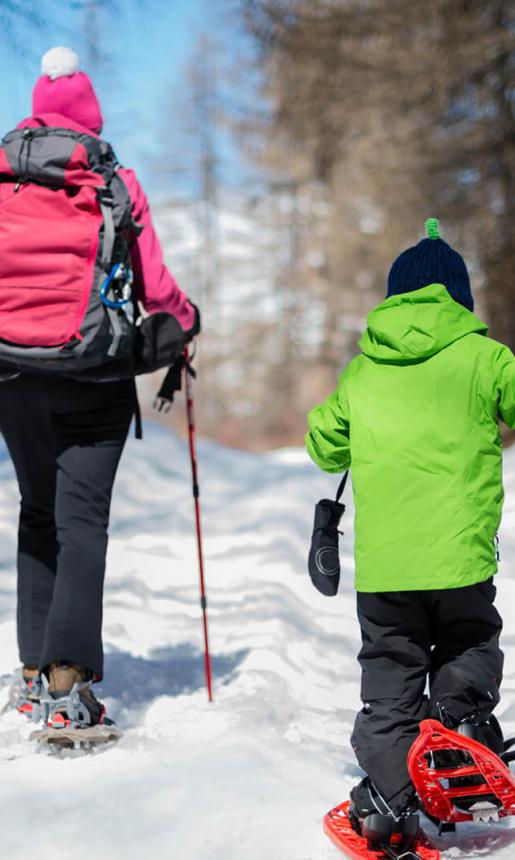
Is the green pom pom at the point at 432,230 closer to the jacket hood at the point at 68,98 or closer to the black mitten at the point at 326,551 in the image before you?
the black mitten at the point at 326,551

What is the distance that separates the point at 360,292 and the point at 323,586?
Answer: 22.1 m

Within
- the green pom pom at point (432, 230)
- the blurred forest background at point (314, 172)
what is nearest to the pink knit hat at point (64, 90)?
the green pom pom at point (432, 230)

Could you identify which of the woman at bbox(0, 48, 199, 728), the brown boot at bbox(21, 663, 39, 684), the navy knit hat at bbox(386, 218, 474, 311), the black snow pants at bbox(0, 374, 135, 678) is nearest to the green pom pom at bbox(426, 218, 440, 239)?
the navy knit hat at bbox(386, 218, 474, 311)

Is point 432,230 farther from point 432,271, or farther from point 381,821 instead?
point 381,821

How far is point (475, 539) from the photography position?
2.54 m

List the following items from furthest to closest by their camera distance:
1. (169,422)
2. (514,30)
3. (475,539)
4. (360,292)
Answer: (360,292) → (169,422) → (514,30) → (475,539)

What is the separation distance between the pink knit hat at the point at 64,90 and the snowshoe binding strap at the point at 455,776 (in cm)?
231

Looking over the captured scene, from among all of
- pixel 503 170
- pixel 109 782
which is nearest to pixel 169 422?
pixel 503 170

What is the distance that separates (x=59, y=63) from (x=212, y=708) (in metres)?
2.37

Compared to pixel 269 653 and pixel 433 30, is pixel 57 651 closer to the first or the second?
pixel 269 653

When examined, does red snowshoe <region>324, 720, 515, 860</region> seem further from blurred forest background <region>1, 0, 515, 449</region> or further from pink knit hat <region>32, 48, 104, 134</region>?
blurred forest background <region>1, 0, 515, 449</region>

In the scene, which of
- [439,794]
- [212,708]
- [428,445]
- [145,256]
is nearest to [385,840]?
[439,794]

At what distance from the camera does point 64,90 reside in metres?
3.36

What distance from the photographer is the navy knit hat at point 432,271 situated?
9.17 feet
